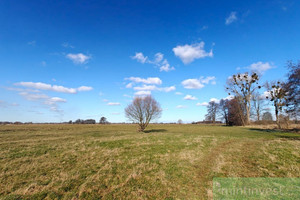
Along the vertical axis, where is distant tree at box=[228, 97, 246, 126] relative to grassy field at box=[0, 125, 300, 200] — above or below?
above

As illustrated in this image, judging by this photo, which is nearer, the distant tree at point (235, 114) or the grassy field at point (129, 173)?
the grassy field at point (129, 173)

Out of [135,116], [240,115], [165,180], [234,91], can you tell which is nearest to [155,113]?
[135,116]

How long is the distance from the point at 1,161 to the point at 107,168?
8.30 meters

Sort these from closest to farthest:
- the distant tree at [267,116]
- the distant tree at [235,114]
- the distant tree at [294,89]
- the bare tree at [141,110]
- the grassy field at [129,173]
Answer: the grassy field at [129,173]
the distant tree at [294,89]
the bare tree at [141,110]
the distant tree at [235,114]
the distant tree at [267,116]

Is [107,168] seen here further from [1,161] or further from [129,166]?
[1,161]

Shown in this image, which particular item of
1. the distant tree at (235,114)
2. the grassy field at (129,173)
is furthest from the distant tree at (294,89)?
the distant tree at (235,114)

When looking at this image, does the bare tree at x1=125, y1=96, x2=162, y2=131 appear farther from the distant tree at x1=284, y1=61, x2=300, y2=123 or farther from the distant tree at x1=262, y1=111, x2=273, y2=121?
the distant tree at x1=262, y1=111, x2=273, y2=121

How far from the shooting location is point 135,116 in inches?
1447

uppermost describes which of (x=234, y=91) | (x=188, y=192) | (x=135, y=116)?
(x=234, y=91)

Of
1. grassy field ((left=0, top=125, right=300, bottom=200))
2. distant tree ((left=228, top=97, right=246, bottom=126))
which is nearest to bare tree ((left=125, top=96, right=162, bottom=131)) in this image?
grassy field ((left=0, top=125, right=300, bottom=200))

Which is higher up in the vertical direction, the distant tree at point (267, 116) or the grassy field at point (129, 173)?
the distant tree at point (267, 116)

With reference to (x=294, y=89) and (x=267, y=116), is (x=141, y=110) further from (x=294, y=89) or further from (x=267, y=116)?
(x=267, y=116)

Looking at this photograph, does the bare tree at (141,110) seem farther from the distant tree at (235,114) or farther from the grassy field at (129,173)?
the distant tree at (235,114)

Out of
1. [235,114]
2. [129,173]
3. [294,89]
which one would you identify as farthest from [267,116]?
[129,173]
